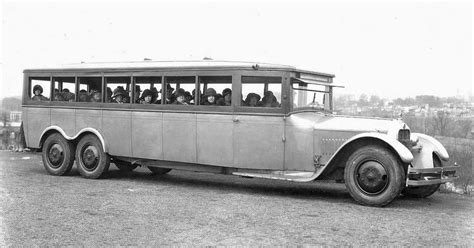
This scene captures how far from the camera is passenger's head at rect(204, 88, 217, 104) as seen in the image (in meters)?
8.43

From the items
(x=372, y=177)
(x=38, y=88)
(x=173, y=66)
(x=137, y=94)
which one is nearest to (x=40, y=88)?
(x=38, y=88)

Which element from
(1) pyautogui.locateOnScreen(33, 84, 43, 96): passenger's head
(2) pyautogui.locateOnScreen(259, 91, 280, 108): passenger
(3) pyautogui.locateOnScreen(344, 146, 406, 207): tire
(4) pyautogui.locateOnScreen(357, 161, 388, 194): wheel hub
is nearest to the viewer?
(3) pyautogui.locateOnScreen(344, 146, 406, 207): tire

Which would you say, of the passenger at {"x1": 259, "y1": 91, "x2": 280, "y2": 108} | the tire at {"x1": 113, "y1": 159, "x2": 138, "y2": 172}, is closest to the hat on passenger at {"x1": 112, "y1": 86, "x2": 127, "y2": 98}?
the tire at {"x1": 113, "y1": 159, "x2": 138, "y2": 172}

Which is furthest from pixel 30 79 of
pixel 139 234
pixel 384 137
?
pixel 384 137

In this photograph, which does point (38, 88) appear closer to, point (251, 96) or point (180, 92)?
point (180, 92)

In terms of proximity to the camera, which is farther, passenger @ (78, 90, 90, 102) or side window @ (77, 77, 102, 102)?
passenger @ (78, 90, 90, 102)

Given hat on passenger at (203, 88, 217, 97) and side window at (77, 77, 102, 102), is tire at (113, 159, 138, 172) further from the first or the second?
hat on passenger at (203, 88, 217, 97)

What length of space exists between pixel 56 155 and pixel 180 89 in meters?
3.08

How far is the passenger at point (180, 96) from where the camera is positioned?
8.79m

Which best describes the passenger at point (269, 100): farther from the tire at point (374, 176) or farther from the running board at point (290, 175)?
the tire at point (374, 176)

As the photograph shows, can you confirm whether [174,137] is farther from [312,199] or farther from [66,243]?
[66,243]

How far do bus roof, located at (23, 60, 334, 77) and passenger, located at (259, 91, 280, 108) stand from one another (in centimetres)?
41

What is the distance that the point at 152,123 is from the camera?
9.04m

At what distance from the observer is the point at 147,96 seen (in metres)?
9.20
